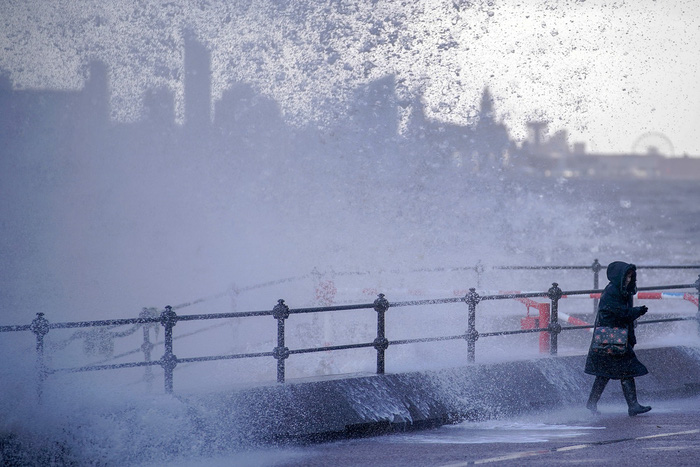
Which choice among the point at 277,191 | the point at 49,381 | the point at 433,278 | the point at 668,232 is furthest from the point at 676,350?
the point at 668,232

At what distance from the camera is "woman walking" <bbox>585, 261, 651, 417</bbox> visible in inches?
341

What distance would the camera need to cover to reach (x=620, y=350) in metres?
8.80

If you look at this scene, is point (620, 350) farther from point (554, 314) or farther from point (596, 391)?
point (554, 314)

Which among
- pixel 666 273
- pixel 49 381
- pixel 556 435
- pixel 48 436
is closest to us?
pixel 48 436

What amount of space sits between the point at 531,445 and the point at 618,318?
208cm

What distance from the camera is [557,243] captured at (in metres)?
106

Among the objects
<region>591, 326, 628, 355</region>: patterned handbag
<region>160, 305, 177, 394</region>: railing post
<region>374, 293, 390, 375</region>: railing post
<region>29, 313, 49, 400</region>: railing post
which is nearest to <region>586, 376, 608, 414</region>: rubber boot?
<region>591, 326, 628, 355</region>: patterned handbag

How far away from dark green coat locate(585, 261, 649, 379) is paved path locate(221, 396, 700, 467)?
0.47m

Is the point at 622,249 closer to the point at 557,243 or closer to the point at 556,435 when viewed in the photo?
the point at 557,243

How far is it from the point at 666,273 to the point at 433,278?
1431 inches

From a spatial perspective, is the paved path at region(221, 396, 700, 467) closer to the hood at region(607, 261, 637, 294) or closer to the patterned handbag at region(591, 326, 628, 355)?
the patterned handbag at region(591, 326, 628, 355)

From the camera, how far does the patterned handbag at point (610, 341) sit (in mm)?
8781

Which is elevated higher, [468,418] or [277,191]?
[277,191]

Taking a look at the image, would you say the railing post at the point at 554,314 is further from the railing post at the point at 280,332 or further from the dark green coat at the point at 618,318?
the railing post at the point at 280,332
